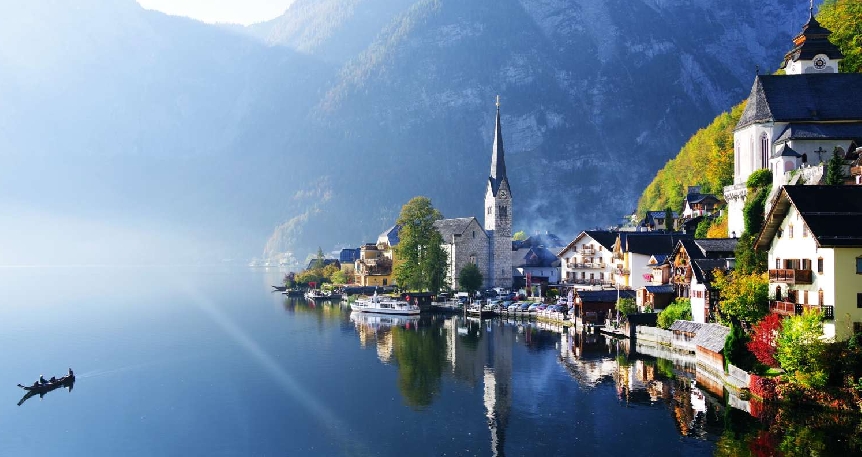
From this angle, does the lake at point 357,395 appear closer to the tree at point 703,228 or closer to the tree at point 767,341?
the tree at point 767,341

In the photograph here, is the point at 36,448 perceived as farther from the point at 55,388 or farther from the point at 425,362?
the point at 425,362

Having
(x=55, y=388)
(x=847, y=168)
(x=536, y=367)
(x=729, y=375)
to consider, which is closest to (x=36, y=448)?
(x=55, y=388)

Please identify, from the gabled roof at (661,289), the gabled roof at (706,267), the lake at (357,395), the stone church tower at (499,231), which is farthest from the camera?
the stone church tower at (499,231)

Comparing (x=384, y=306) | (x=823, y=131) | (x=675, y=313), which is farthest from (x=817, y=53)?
(x=384, y=306)

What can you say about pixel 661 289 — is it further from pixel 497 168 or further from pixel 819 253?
pixel 497 168

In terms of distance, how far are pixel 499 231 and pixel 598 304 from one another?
47.8 m

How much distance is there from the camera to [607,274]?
96.4m

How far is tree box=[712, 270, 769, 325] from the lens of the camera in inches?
1850

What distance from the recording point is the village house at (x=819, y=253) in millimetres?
39125

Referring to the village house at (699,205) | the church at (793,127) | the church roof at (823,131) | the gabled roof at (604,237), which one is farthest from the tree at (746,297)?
the gabled roof at (604,237)

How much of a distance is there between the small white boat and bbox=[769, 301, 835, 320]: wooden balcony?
56.8m

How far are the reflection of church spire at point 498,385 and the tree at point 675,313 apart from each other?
13.2m

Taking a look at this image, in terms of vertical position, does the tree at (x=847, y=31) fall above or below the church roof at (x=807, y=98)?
above

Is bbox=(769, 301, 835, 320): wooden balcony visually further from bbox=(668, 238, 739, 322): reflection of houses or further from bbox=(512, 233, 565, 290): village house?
bbox=(512, 233, 565, 290): village house
